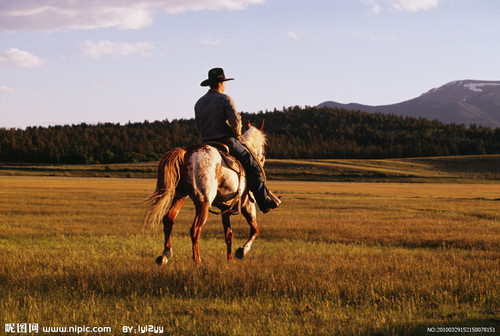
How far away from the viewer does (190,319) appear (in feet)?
21.3

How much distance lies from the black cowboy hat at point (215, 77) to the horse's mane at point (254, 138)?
147 centimetres

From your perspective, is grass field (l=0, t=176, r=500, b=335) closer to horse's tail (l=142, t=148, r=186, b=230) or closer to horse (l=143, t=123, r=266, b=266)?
horse (l=143, t=123, r=266, b=266)

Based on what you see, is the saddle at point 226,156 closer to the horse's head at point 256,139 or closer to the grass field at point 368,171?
the horse's head at point 256,139

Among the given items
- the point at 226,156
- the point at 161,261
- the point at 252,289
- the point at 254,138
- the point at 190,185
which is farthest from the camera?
the point at 254,138

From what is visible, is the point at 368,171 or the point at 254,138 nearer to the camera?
the point at 254,138

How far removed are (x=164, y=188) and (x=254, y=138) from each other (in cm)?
303

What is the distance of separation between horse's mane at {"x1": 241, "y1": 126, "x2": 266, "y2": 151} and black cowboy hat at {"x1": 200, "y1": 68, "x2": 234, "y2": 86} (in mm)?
1473

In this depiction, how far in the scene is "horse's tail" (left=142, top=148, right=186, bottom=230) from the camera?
9.28 m

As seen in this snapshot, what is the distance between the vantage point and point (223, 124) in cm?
1045

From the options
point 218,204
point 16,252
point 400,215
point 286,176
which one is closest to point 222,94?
point 218,204

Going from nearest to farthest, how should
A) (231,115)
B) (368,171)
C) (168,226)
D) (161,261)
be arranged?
(161,261) → (168,226) → (231,115) → (368,171)

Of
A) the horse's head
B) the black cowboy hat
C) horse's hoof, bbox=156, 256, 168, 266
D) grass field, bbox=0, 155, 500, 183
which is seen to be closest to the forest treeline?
grass field, bbox=0, 155, 500, 183

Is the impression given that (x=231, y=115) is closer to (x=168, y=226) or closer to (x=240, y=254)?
(x=168, y=226)

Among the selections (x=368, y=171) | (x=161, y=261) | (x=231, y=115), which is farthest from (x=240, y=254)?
(x=368, y=171)
